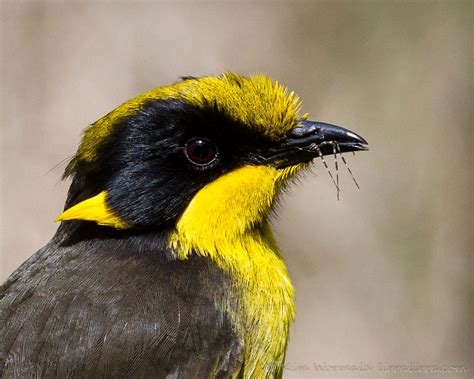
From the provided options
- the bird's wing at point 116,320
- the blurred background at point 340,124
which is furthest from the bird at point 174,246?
the blurred background at point 340,124

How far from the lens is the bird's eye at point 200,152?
16.9ft

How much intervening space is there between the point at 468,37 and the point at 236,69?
2273mm

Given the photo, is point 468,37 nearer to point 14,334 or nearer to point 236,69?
point 236,69

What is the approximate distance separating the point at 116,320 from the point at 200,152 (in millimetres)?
978

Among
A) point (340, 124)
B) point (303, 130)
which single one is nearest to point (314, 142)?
point (303, 130)

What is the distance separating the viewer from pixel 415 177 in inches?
383

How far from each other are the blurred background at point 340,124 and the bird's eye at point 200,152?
4.50 metres

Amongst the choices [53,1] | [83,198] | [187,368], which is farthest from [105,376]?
[53,1]

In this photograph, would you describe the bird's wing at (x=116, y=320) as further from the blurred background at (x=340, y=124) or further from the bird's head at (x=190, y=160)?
the blurred background at (x=340, y=124)

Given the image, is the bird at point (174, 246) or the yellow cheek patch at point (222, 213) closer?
the bird at point (174, 246)

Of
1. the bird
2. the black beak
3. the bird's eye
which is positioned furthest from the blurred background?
the bird's eye

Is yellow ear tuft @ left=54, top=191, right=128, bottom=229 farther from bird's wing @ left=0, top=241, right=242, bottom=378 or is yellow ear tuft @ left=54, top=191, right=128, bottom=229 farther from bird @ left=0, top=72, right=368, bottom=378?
bird's wing @ left=0, top=241, right=242, bottom=378

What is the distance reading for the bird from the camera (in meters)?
4.76

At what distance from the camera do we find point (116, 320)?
4789 mm
